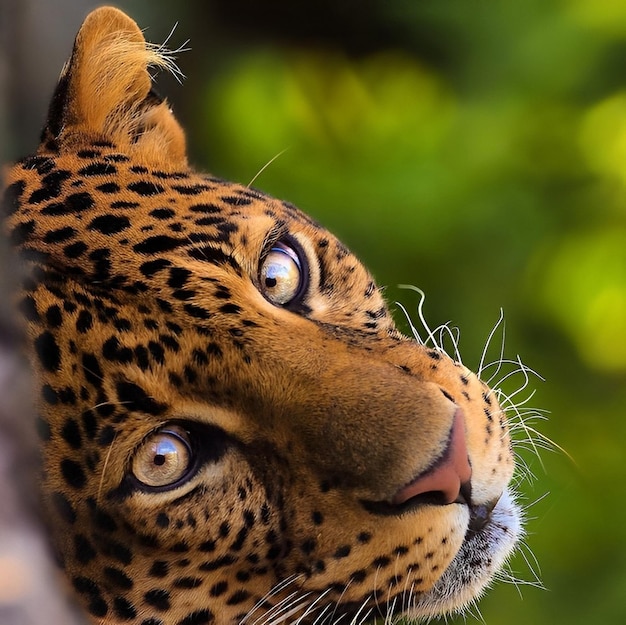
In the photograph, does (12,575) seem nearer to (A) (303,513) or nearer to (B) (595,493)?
(A) (303,513)

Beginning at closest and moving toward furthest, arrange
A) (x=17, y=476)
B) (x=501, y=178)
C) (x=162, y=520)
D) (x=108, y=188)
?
(x=17, y=476) < (x=162, y=520) < (x=108, y=188) < (x=501, y=178)

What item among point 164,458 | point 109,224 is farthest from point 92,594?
point 109,224

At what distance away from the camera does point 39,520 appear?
63 cm

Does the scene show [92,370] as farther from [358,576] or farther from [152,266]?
[358,576]

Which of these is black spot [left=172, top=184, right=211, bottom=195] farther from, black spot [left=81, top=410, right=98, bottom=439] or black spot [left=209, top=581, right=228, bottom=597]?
black spot [left=209, top=581, right=228, bottom=597]

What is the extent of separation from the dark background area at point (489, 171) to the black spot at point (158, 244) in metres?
0.30

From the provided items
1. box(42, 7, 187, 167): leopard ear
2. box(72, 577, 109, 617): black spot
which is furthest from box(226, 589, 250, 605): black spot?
box(42, 7, 187, 167): leopard ear

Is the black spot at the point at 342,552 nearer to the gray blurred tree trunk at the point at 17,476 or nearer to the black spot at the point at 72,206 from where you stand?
the gray blurred tree trunk at the point at 17,476

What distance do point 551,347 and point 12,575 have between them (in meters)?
0.93

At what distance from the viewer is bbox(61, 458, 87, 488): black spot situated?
67 centimetres

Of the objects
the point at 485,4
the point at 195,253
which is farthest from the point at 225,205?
the point at 485,4

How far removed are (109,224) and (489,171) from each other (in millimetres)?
748

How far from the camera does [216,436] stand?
0.72 metres

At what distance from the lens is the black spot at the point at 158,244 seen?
0.75 m
